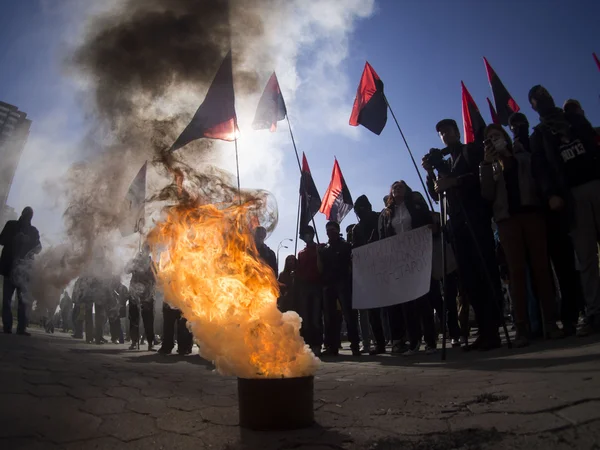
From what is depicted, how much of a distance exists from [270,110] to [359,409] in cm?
932

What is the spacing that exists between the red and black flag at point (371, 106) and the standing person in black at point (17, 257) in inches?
309

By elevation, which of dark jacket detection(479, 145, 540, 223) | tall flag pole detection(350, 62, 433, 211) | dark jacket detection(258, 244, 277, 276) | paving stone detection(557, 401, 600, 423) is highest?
tall flag pole detection(350, 62, 433, 211)

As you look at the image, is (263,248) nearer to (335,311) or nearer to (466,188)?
(335,311)

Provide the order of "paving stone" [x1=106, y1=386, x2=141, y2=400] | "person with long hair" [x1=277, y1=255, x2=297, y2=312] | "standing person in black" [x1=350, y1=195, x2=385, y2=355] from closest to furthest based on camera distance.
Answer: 1. "paving stone" [x1=106, y1=386, x2=141, y2=400]
2. "standing person in black" [x1=350, y1=195, x2=385, y2=355]
3. "person with long hair" [x1=277, y1=255, x2=297, y2=312]

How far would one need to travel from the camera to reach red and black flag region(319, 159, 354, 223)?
512 inches

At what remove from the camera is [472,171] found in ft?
18.4

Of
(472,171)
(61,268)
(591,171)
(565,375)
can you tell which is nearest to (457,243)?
(472,171)

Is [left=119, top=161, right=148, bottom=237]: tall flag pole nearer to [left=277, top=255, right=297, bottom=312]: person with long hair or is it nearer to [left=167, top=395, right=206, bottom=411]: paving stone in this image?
[left=277, top=255, right=297, bottom=312]: person with long hair

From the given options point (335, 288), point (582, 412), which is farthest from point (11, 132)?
point (582, 412)

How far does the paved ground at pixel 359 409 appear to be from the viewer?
2.03 m

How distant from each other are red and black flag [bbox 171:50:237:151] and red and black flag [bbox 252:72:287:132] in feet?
9.61

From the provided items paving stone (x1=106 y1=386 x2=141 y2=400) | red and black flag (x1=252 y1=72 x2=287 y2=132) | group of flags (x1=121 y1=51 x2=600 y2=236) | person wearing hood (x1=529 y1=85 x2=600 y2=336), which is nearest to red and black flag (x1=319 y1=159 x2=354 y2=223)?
group of flags (x1=121 y1=51 x2=600 y2=236)

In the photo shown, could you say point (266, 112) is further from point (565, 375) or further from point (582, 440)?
→ point (582, 440)

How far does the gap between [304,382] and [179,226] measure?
1908 millimetres
